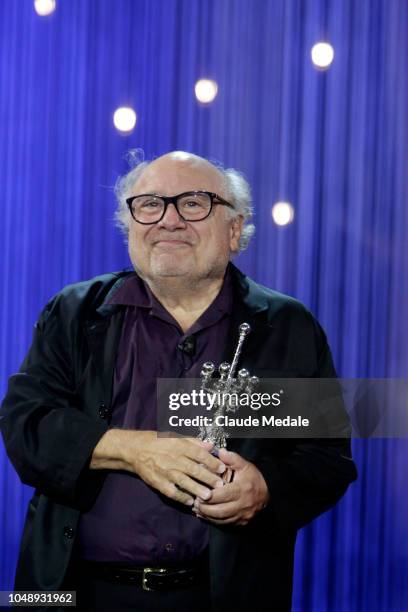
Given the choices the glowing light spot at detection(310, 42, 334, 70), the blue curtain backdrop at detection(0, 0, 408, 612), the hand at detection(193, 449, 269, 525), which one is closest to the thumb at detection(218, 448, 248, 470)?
the hand at detection(193, 449, 269, 525)

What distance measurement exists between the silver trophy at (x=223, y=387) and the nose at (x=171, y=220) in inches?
11.4

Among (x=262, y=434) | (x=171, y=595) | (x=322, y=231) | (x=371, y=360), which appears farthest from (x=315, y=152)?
(x=171, y=595)

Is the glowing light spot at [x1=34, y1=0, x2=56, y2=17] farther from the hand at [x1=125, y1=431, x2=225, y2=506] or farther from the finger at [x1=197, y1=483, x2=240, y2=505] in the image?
the finger at [x1=197, y1=483, x2=240, y2=505]

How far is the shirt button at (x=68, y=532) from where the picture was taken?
5.03ft

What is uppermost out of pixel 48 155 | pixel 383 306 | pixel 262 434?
pixel 48 155

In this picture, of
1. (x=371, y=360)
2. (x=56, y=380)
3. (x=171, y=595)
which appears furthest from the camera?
(x=371, y=360)

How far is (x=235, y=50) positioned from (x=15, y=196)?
811 mm

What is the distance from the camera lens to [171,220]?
5.57 feet

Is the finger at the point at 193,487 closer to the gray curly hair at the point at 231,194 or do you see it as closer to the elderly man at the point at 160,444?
the elderly man at the point at 160,444

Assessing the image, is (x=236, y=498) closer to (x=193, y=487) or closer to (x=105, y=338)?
(x=193, y=487)

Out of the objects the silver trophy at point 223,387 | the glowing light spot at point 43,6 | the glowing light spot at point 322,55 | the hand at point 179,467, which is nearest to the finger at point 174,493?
the hand at point 179,467

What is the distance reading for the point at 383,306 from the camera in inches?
87.5

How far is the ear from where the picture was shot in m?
1.85

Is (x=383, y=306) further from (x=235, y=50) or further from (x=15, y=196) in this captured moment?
(x=15, y=196)
